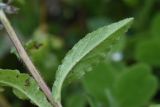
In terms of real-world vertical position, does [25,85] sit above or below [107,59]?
above

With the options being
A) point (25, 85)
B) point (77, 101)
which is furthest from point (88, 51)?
point (77, 101)

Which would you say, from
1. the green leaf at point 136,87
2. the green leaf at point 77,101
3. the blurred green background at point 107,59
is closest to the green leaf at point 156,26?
the blurred green background at point 107,59

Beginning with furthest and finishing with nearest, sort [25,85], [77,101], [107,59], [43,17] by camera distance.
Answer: [43,17] → [107,59] → [77,101] → [25,85]

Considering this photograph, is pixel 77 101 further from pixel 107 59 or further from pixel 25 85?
pixel 25 85

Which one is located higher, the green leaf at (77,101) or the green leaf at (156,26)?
the green leaf at (156,26)

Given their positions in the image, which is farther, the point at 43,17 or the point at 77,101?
the point at 43,17

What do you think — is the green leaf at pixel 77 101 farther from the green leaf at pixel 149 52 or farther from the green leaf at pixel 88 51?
the green leaf at pixel 88 51
